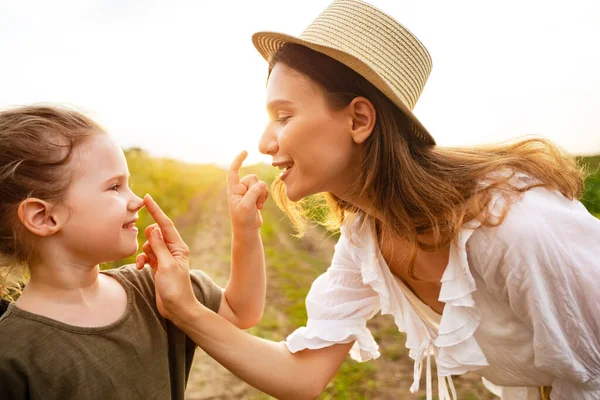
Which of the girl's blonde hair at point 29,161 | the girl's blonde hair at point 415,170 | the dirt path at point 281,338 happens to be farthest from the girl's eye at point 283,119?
the dirt path at point 281,338

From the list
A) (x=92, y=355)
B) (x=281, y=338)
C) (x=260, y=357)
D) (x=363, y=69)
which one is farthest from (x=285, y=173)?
(x=281, y=338)

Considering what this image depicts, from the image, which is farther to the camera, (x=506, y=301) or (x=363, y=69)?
(x=506, y=301)

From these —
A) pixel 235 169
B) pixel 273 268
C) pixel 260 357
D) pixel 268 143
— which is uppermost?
pixel 268 143

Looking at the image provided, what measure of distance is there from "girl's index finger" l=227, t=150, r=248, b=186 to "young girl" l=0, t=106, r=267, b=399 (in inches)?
16.9

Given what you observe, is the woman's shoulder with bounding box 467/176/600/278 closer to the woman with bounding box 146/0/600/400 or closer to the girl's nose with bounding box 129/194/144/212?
the woman with bounding box 146/0/600/400

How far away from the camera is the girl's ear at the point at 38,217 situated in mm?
1604

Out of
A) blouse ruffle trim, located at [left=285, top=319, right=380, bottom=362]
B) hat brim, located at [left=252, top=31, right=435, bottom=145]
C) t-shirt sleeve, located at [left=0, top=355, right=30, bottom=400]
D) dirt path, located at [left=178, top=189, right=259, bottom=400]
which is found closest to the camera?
t-shirt sleeve, located at [left=0, top=355, right=30, bottom=400]

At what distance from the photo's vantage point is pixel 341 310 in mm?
2266

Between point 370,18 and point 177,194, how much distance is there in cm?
1108

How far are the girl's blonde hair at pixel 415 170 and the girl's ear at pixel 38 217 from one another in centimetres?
92

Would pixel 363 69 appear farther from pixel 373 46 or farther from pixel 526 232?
pixel 526 232

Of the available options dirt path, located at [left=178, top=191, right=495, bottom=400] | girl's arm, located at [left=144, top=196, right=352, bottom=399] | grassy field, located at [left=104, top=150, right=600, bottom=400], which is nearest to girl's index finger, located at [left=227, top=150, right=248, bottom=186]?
girl's arm, located at [left=144, top=196, right=352, bottom=399]

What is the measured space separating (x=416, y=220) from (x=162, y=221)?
878 mm

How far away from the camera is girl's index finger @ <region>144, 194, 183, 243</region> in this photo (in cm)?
179
